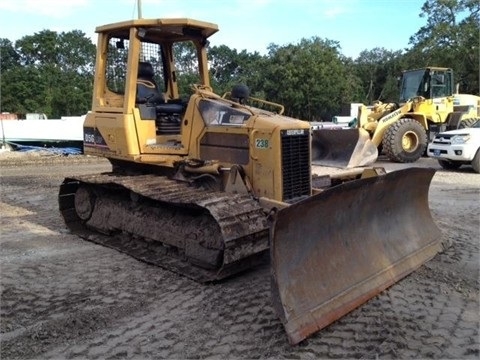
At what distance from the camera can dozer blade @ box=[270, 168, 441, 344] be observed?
3830 millimetres

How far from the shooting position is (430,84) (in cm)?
1716

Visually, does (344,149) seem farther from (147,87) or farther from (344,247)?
(344,247)

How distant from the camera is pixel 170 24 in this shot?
20.0ft

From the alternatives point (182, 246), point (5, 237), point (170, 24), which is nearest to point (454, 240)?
point (182, 246)

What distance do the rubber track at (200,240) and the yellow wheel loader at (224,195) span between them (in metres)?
0.01

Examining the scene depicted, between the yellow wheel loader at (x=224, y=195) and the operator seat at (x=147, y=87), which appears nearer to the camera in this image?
the yellow wheel loader at (x=224, y=195)

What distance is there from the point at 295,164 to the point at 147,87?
Answer: 2.33m

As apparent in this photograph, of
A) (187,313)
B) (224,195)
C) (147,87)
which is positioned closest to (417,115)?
(147,87)

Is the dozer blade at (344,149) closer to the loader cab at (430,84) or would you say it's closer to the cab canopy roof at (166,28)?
the cab canopy roof at (166,28)

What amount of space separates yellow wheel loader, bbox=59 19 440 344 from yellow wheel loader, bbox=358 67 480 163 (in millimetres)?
9633

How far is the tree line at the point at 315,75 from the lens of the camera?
126 feet

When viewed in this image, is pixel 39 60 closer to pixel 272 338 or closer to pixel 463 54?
pixel 463 54

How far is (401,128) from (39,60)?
5419cm

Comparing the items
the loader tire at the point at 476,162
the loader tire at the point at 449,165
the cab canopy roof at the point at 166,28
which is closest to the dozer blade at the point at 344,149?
the cab canopy roof at the point at 166,28
